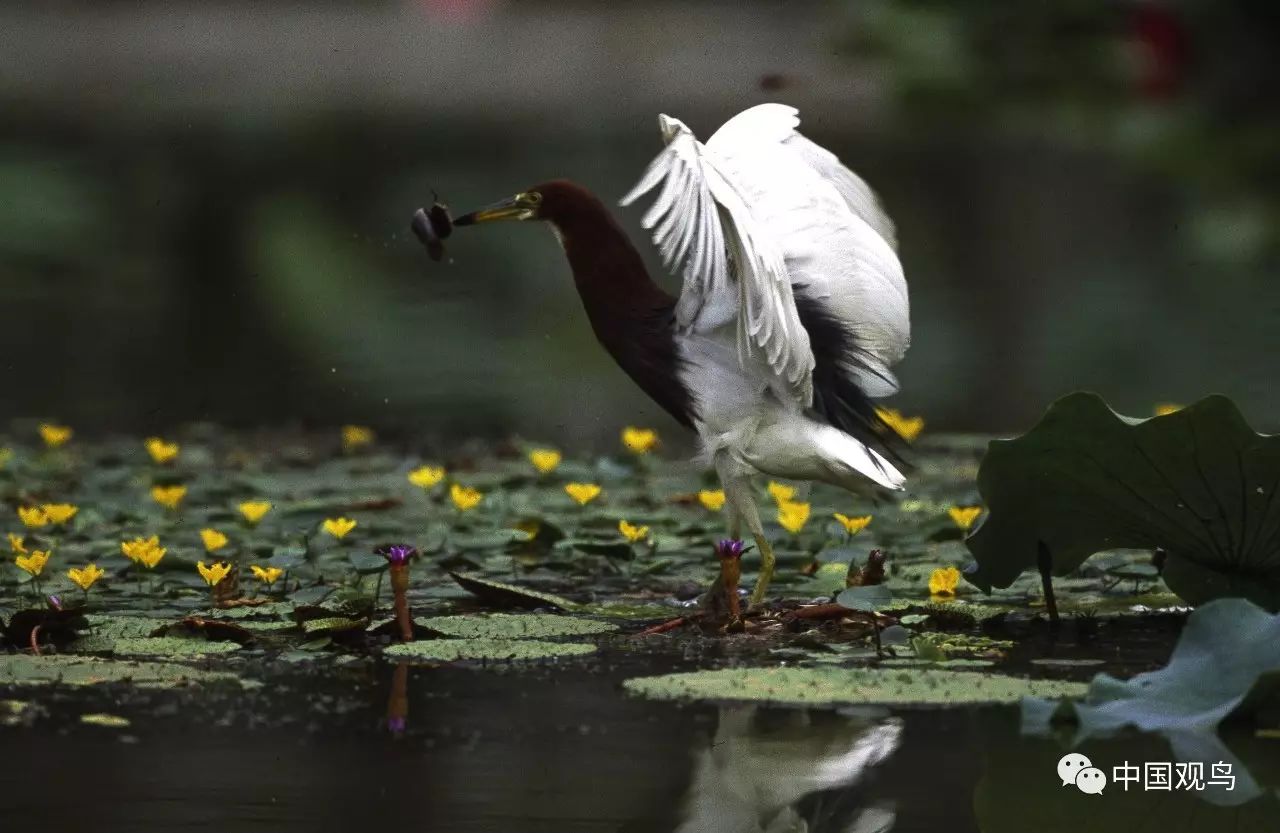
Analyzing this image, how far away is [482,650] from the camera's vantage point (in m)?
3.24

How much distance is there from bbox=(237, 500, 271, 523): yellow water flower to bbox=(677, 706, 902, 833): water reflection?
164 centimetres

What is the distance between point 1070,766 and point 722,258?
4.36 feet

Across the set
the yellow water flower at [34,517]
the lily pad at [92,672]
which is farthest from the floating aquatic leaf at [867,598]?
the yellow water flower at [34,517]

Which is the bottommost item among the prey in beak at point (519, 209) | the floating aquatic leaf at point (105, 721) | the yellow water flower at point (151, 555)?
the floating aquatic leaf at point (105, 721)

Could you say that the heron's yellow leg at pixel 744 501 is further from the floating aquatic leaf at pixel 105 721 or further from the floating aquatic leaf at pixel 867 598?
the floating aquatic leaf at pixel 105 721

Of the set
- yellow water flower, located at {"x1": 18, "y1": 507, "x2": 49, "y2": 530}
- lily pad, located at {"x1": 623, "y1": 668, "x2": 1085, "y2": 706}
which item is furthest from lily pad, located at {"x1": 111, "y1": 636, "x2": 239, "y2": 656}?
yellow water flower, located at {"x1": 18, "y1": 507, "x2": 49, "y2": 530}

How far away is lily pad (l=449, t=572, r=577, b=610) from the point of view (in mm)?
3625

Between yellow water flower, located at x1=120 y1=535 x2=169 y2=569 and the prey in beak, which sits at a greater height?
the prey in beak

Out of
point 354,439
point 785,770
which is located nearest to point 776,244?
point 785,770

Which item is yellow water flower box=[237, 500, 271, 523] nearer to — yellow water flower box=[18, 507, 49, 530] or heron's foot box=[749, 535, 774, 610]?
yellow water flower box=[18, 507, 49, 530]

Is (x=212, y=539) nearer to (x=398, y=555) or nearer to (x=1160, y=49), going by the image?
(x=398, y=555)

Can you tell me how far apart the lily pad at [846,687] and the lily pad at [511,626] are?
40 cm

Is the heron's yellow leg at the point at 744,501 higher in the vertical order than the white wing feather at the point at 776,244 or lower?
lower

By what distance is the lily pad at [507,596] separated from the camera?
3.62 m
